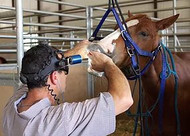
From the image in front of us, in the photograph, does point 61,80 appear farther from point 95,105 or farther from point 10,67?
point 10,67

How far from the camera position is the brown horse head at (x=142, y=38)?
198 cm

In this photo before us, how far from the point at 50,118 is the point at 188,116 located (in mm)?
1431

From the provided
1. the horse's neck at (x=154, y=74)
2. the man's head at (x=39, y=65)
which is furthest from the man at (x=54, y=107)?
the horse's neck at (x=154, y=74)

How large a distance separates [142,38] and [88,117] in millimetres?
1124

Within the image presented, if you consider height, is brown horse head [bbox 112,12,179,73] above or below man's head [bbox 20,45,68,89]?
above

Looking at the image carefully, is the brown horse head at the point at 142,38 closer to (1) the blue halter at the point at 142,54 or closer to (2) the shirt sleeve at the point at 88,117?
(1) the blue halter at the point at 142,54

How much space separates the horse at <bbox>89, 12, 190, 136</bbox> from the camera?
201 cm

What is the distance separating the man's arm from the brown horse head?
2.18 feet

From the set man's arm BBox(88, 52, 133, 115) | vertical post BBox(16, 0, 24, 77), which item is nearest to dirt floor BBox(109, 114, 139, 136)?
vertical post BBox(16, 0, 24, 77)

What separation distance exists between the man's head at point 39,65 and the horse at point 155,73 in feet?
2.77

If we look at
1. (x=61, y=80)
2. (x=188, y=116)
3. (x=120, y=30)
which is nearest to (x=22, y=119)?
(x=61, y=80)

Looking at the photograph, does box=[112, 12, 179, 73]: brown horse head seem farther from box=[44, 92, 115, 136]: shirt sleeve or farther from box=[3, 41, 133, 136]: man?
box=[44, 92, 115, 136]: shirt sleeve

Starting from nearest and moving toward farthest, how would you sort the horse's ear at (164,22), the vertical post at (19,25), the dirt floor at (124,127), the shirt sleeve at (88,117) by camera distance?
the shirt sleeve at (88,117) < the vertical post at (19,25) < the horse's ear at (164,22) < the dirt floor at (124,127)

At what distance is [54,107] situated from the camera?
3.68 feet
